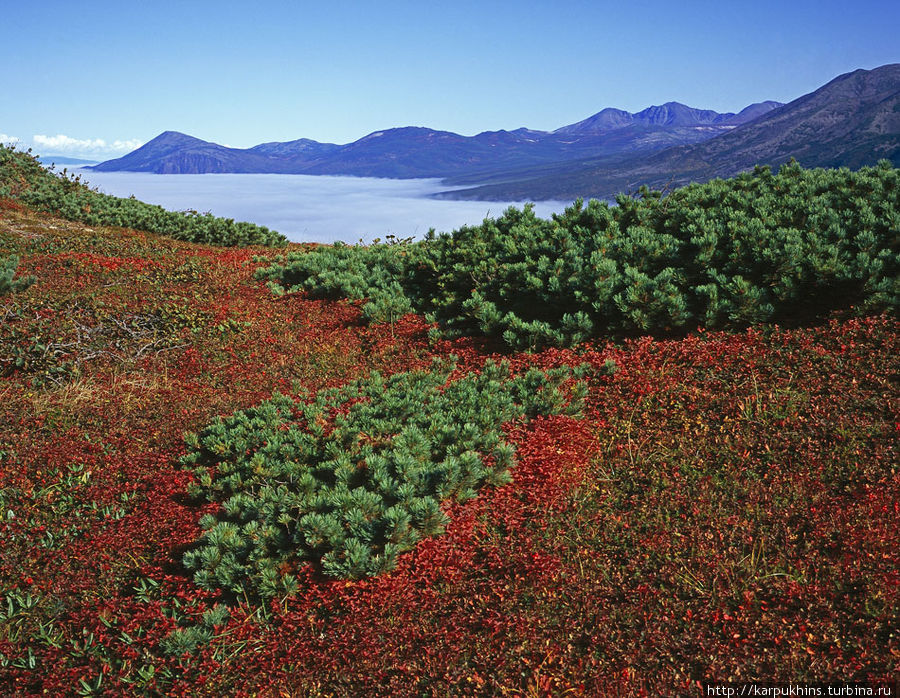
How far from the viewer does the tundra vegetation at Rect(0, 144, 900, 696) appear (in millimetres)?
4910

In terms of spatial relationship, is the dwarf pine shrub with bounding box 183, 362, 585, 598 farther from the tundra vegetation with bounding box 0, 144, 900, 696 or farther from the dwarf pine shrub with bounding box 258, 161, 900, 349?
the dwarf pine shrub with bounding box 258, 161, 900, 349

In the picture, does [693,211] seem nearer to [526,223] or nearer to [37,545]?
[526,223]

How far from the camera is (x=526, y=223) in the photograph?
1588 cm

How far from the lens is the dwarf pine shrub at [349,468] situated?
573 cm

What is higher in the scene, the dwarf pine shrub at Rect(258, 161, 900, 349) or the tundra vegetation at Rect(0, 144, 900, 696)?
the dwarf pine shrub at Rect(258, 161, 900, 349)

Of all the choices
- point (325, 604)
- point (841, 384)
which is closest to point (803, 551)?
point (841, 384)

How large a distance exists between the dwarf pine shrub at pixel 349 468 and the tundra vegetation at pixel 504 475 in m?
0.04

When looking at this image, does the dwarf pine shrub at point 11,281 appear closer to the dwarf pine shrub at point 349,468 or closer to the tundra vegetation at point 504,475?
the tundra vegetation at point 504,475

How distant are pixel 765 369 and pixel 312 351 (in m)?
9.06

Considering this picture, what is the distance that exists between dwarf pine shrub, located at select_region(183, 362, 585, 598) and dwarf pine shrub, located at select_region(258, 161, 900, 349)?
252 cm

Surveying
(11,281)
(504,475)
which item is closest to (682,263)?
(504,475)

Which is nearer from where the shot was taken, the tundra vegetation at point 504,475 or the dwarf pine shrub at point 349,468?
the tundra vegetation at point 504,475

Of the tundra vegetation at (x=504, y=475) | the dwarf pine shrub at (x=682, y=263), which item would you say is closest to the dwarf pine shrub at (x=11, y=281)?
the tundra vegetation at (x=504, y=475)

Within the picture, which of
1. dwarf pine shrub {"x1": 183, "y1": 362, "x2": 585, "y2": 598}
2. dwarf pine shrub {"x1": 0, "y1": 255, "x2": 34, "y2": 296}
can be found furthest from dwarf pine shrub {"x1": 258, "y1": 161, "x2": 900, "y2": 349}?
dwarf pine shrub {"x1": 0, "y1": 255, "x2": 34, "y2": 296}
